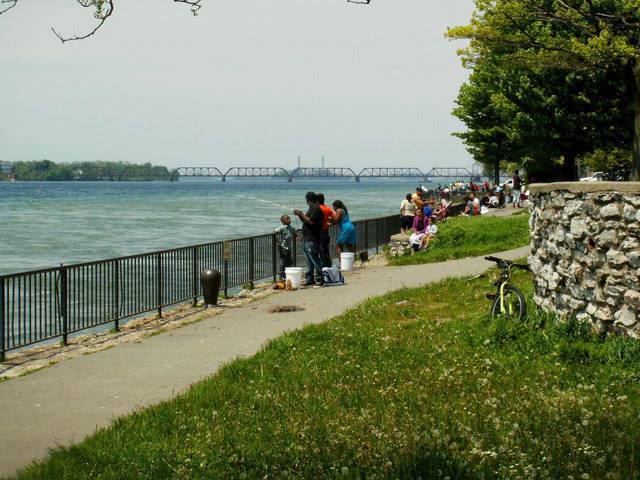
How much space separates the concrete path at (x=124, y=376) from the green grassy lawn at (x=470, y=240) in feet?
23.1

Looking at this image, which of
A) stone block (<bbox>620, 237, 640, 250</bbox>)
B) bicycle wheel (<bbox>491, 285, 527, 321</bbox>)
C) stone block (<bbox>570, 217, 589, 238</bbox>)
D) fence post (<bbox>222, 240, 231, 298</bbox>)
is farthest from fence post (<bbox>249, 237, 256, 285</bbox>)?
stone block (<bbox>620, 237, 640, 250</bbox>)

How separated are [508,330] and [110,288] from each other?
6.83 meters

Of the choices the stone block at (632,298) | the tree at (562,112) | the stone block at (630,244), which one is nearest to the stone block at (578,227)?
the stone block at (630,244)

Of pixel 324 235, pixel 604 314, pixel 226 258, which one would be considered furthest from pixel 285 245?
pixel 604 314

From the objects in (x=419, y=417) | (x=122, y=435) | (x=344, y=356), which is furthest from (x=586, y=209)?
(x=122, y=435)

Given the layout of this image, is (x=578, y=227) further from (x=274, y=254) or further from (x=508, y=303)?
(x=274, y=254)

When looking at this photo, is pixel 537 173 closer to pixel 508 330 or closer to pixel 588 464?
pixel 508 330

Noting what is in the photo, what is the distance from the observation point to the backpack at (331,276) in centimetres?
2016

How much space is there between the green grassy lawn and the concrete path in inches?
277

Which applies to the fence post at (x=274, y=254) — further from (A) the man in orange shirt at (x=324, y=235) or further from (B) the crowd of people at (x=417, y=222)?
(B) the crowd of people at (x=417, y=222)

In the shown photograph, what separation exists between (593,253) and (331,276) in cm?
1005

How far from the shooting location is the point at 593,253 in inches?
420

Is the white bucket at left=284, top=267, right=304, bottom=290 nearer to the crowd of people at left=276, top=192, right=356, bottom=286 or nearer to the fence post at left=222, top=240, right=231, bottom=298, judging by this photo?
the crowd of people at left=276, top=192, right=356, bottom=286

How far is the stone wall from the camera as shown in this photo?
1005 cm
